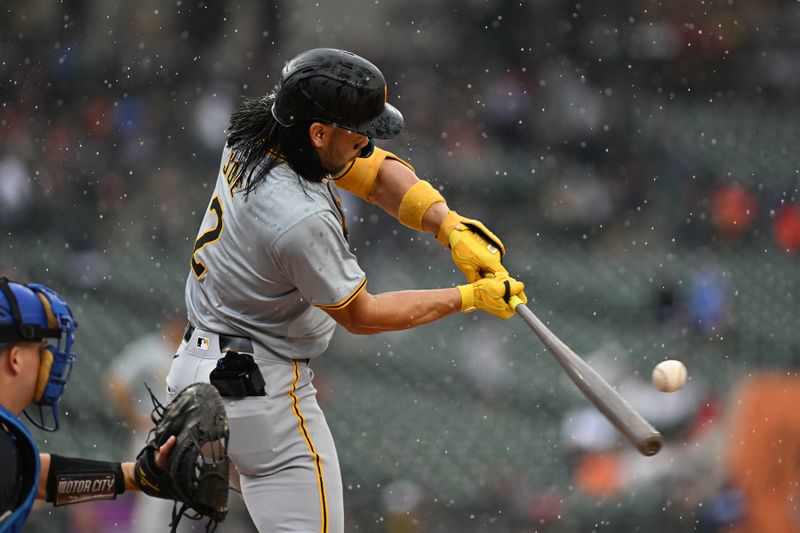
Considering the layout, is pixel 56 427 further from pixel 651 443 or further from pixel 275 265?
pixel 651 443

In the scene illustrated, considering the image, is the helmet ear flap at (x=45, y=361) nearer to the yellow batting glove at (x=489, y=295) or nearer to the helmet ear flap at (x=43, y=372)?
the helmet ear flap at (x=43, y=372)

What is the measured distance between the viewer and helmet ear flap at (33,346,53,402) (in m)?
2.04

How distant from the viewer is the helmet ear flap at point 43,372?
204 centimetres

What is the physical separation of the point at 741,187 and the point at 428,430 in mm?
2258

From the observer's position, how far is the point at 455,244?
3002 millimetres

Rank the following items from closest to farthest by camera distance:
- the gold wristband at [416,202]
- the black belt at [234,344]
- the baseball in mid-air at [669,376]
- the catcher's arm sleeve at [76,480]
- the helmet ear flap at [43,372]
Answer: the helmet ear flap at [43,372] < the catcher's arm sleeve at [76,480] < the black belt at [234,344] < the gold wristband at [416,202] < the baseball in mid-air at [669,376]

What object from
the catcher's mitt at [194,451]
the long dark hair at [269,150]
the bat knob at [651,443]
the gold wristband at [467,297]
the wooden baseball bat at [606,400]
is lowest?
the catcher's mitt at [194,451]

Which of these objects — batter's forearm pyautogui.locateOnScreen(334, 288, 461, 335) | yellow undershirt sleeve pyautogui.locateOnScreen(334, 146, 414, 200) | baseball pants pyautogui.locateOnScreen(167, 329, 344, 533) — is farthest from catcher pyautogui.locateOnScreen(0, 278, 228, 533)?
yellow undershirt sleeve pyautogui.locateOnScreen(334, 146, 414, 200)

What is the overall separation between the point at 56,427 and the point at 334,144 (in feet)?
3.18

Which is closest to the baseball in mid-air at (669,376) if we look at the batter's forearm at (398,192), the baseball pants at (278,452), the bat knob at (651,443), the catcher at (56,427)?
the batter's forearm at (398,192)

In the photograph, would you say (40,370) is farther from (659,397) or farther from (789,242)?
(789,242)

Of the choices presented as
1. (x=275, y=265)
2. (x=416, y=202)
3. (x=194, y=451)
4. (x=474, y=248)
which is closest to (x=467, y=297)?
(x=474, y=248)

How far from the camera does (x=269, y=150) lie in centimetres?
274

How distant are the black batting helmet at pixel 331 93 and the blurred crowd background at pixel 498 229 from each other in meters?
2.79
